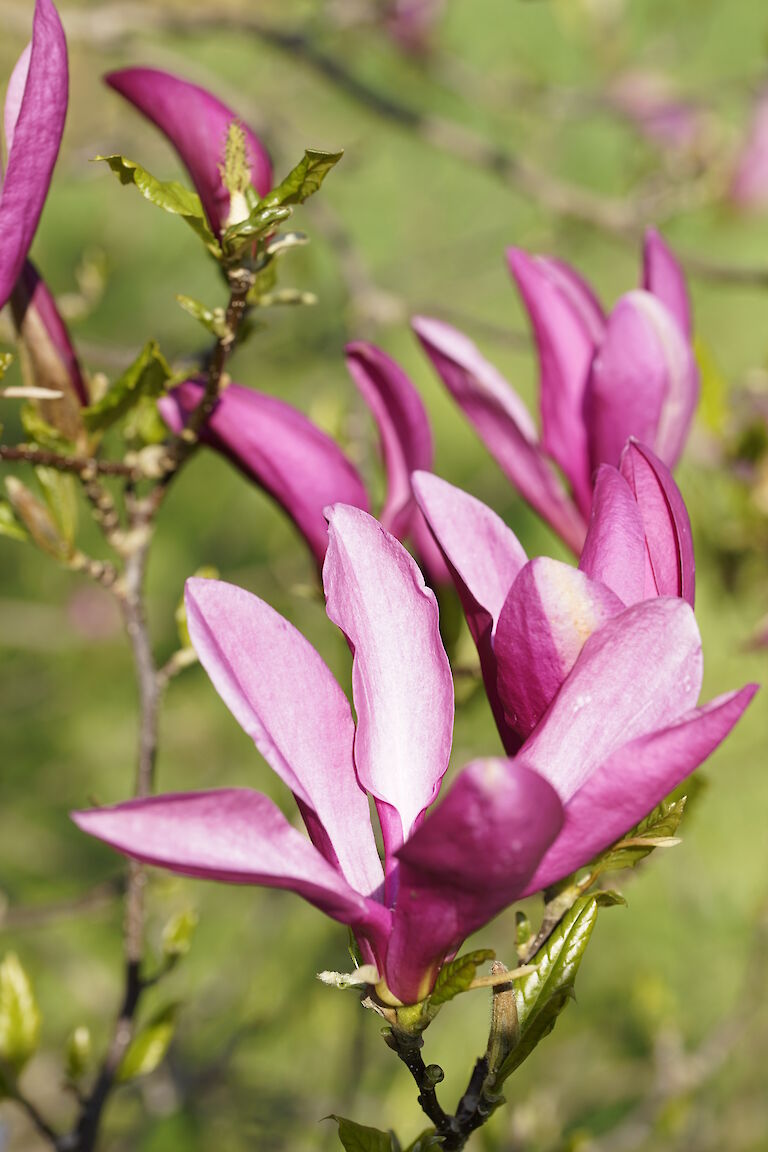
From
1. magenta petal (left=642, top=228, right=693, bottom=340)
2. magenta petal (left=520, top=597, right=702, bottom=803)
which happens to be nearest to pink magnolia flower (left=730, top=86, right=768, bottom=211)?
magenta petal (left=642, top=228, right=693, bottom=340)

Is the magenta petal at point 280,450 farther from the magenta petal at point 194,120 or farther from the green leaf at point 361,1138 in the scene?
the green leaf at point 361,1138

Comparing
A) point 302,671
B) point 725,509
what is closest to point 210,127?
point 302,671

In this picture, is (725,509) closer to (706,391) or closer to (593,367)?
(706,391)

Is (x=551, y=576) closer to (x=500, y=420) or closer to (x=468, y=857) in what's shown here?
(x=468, y=857)

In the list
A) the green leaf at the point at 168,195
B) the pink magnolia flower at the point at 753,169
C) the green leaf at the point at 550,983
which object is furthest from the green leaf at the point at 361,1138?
the pink magnolia flower at the point at 753,169

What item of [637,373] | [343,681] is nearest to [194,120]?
[637,373]

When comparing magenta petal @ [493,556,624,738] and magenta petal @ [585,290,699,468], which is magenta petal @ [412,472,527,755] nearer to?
magenta petal @ [493,556,624,738]
